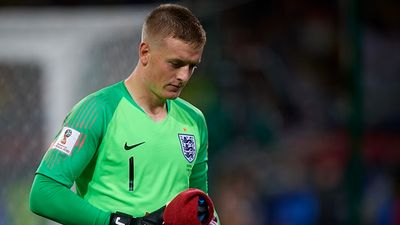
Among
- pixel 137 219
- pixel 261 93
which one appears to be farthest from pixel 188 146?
pixel 261 93

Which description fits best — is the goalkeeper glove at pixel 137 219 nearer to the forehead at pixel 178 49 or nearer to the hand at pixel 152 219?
the hand at pixel 152 219

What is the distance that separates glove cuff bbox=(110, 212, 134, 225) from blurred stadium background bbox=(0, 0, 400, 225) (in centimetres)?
239

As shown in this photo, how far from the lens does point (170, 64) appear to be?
3650mm

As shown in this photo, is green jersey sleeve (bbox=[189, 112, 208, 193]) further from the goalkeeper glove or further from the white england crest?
the goalkeeper glove

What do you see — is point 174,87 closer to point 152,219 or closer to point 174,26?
point 174,26

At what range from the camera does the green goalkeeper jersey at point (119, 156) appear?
3482mm

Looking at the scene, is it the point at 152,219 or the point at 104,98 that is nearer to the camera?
the point at 152,219

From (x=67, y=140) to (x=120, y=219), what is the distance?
0.31 meters

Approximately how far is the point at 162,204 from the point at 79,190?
0.99ft

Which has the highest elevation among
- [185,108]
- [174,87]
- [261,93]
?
[174,87]

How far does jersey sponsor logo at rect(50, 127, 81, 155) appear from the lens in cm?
347

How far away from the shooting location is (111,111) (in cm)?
361

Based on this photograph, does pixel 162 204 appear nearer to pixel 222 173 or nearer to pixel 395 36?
pixel 222 173

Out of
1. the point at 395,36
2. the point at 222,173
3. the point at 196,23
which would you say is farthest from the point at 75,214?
the point at 395,36
